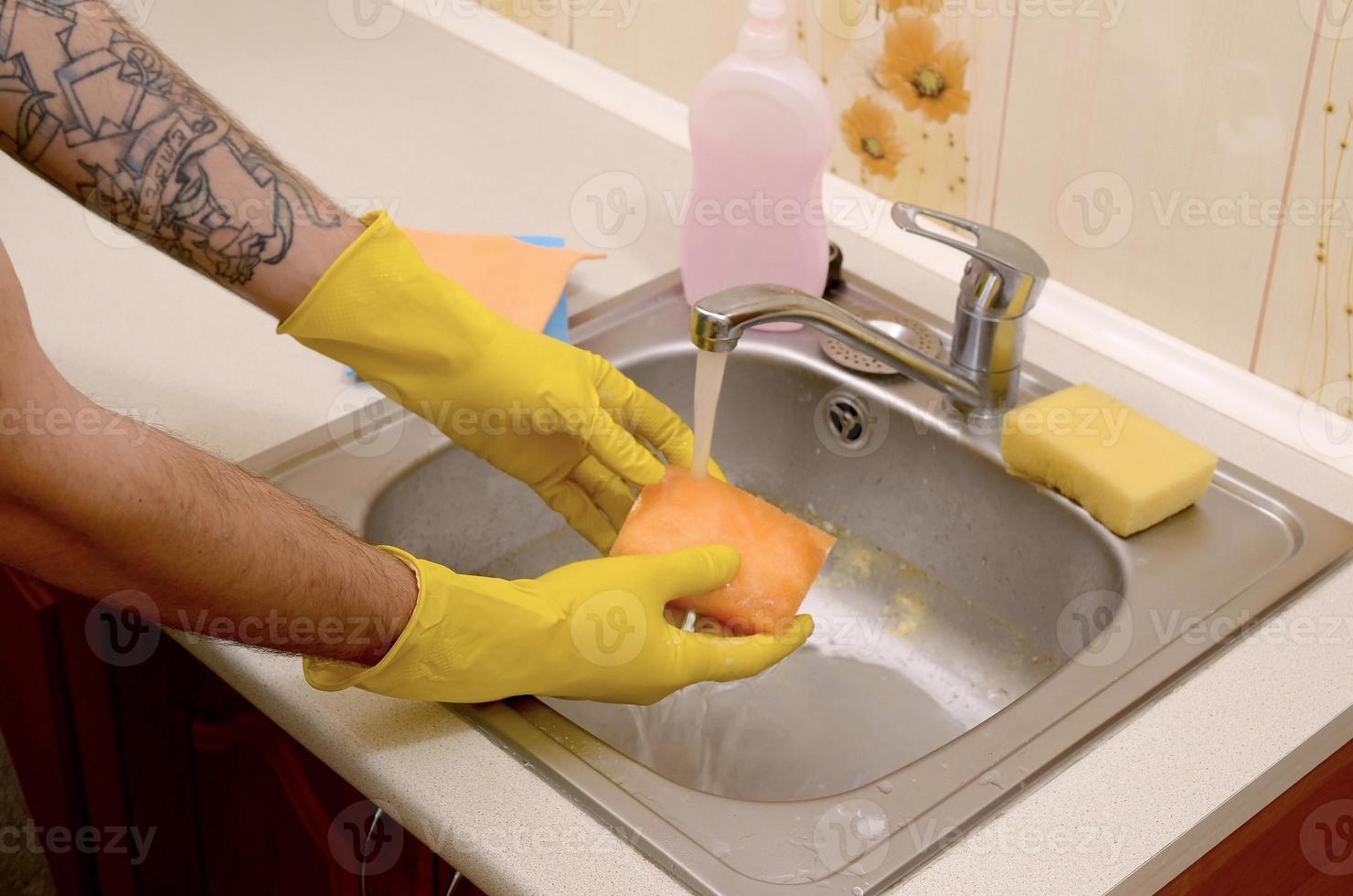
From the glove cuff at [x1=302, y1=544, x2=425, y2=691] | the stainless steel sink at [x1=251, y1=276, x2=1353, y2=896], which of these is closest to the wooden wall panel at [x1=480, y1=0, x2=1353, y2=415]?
the stainless steel sink at [x1=251, y1=276, x2=1353, y2=896]

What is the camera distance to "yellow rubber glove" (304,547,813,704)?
2.86 feet

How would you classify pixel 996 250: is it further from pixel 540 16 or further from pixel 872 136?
pixel 540 16

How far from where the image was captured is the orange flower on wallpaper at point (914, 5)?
128cm

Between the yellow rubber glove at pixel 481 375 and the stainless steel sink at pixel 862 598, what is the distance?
0.08 m
